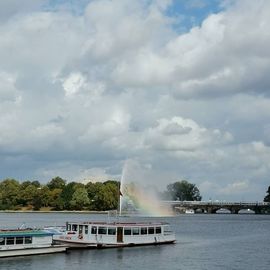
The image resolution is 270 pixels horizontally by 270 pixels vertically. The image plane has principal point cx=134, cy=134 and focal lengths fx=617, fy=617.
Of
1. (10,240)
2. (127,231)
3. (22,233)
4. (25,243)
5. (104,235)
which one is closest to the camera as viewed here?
(10,240)

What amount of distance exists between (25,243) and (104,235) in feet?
63.0

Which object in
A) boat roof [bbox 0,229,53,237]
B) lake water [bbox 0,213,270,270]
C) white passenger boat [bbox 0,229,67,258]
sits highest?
boat roof [bbox 0,229,53,237]

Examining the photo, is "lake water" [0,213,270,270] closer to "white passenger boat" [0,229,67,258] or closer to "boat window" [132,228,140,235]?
"white passenger boat" [0,229,67,258]

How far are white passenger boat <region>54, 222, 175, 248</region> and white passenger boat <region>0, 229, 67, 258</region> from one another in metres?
6.46

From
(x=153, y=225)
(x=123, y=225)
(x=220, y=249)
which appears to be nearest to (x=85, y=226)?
(x=123, y=225)

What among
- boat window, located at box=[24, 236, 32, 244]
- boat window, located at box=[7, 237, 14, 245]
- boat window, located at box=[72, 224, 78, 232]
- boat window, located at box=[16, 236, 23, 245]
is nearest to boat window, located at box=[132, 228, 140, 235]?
boat window, located at box=[72, 224, 78, 232]

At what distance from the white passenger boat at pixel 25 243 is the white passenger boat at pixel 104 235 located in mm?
6465

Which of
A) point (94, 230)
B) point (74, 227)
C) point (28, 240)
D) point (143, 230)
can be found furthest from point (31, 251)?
point (143, 230)

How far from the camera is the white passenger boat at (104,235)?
10894cm

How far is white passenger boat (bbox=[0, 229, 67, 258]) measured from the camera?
9400 centimetres

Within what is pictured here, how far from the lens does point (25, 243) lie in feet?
317

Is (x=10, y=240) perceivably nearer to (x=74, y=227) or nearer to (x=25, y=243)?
(x=25, y=243)

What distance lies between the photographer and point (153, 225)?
396ft

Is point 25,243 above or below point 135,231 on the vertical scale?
below
